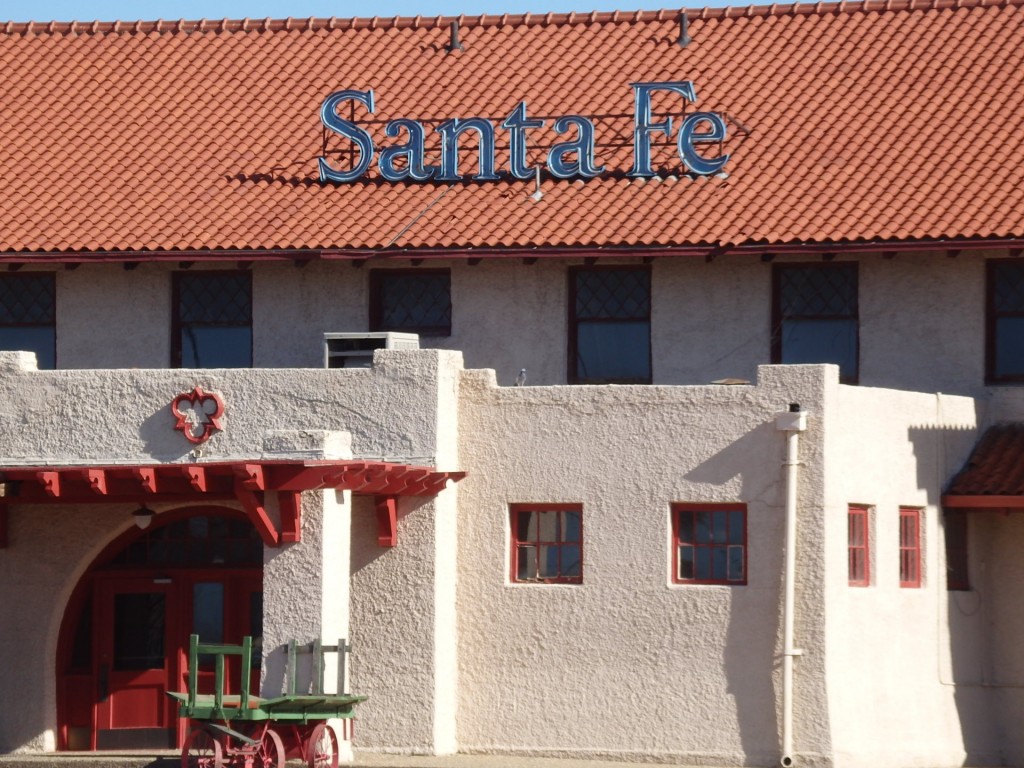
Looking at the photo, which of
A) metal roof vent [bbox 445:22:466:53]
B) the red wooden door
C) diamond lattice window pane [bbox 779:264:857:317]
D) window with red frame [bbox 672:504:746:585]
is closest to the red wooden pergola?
the red wooden door

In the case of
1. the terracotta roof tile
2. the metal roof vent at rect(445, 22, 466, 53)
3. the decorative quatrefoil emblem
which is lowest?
the terracotta roof tile

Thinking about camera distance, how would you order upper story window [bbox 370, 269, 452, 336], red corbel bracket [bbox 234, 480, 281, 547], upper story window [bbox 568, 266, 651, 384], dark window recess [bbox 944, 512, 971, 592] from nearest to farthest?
red corbel bracket [bbox 234, 480, 281, 547] → dark window recess [bbox 944, 512, 971, 592] → upper story window [bbox 568, 266, 651, 384] → upper story window [bbox 370, 269, 452, 336]

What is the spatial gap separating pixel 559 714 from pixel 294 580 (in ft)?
10.6

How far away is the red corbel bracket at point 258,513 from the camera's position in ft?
67.3

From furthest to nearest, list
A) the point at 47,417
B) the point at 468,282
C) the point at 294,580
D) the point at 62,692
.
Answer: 1. the point at 468,282
2. the point at 62,692
3. the point at 47,417
4. the point at 294,580

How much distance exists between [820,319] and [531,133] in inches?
177

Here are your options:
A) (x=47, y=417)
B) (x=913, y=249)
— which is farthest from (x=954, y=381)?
(x=47, y=417)

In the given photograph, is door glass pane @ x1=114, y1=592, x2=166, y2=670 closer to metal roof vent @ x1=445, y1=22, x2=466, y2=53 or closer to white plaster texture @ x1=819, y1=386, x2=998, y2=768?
white plaster texture @ x1=819, y1=386, x2=998, y2=768

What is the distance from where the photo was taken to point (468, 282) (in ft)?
84.4

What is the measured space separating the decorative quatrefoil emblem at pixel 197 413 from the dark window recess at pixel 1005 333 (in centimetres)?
862

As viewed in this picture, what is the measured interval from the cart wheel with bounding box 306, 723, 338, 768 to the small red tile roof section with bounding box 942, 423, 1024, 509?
24.0 ft

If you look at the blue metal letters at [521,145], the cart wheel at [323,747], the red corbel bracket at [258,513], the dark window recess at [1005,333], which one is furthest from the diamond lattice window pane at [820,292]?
the cart wheel at [323,747]

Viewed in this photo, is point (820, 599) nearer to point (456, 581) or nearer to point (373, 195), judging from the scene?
point (456, 581)

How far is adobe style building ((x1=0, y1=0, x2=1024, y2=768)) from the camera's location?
2192 centimetres
